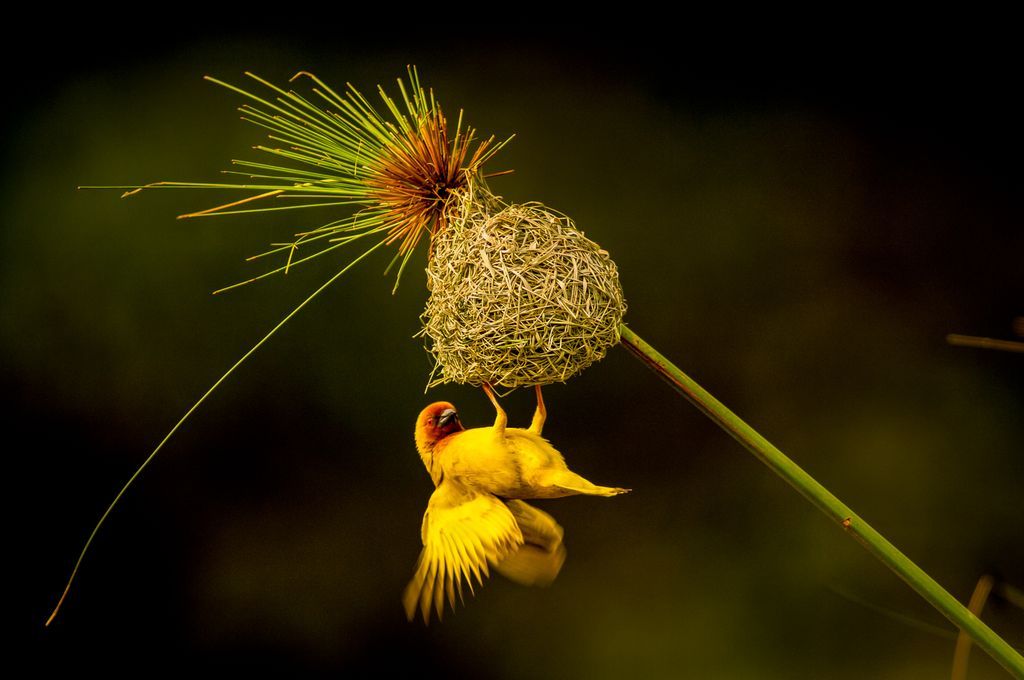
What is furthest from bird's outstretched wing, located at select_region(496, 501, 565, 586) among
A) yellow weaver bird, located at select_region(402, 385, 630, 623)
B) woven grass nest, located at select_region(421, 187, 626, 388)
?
woven grass nest, located at select_region(421, 187, 626, 388)

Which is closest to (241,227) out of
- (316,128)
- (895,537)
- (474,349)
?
(316,128)

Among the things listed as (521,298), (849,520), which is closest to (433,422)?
(521,298)

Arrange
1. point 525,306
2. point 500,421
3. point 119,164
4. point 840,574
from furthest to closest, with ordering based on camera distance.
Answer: point 840,574 → point 119,164 → point 500,421 → point 525,306

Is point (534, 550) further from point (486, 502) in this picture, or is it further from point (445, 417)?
point (445, 417)

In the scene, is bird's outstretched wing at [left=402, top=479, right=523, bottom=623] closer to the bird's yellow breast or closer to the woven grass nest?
the bird's yellow breast

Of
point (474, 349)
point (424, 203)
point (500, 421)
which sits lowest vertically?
point (500, 421)

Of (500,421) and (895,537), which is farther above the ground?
(500,421)

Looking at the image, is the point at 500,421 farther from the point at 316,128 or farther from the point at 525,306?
the point at 316,128

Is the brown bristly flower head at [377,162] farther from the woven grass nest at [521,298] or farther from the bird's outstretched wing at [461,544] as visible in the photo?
the bird's outstretched wing at [461,544]
